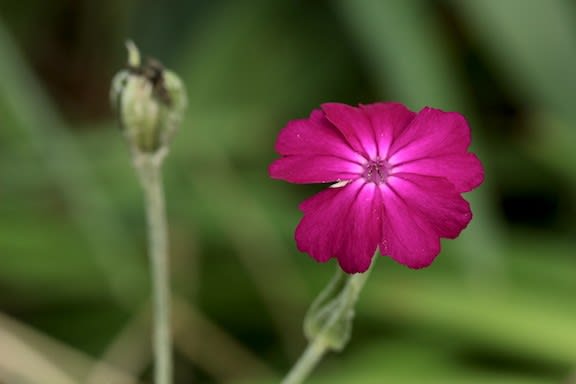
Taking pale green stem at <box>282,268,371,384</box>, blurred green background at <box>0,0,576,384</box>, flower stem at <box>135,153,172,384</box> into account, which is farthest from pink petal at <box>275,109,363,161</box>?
blurred green background at <box>0,0,576,384</box>

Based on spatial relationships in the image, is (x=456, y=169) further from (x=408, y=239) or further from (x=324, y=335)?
(x=324, y=335)

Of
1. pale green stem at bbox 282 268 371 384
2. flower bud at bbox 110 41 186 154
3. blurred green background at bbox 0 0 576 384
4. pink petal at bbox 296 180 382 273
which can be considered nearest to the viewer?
pink petal at bbox 296 180 382 273

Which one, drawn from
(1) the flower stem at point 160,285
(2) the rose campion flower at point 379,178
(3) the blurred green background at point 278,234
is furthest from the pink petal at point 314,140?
(3) the blurred green background at point 278,234

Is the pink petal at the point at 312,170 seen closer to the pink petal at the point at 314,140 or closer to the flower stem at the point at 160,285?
the pink petal at the point at 314,140

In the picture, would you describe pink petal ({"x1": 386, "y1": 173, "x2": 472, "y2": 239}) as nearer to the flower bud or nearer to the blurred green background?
the flower bud

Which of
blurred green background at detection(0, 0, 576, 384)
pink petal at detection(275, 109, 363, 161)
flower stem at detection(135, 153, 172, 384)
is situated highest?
blurred green background at detection(0, 0, 576, 384)

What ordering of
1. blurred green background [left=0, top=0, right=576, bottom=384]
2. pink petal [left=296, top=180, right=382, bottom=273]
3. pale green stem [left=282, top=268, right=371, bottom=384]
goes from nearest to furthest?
pink petal [left=296, top=180, right=382, bottom=273] → pale green stem [left=282, top=268, right=371, bottom=384] → blurred green background [left=0, top=0, right=576, bottom=384]
